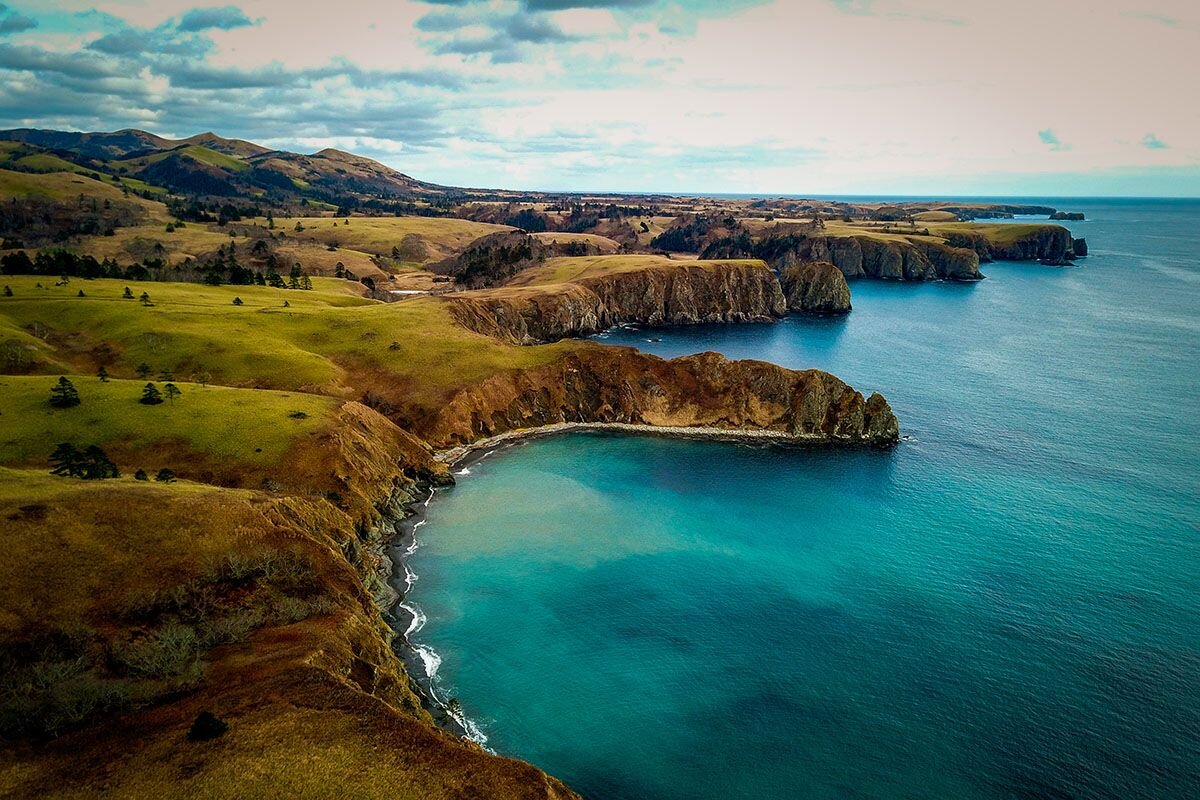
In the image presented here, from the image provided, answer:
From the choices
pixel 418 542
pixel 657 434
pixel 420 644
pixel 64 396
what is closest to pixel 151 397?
pixel 64 396

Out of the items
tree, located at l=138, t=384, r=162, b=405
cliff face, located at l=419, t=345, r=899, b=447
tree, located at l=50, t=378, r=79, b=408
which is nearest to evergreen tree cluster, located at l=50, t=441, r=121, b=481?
tree, located at l=50, t=378, r=79, b=408

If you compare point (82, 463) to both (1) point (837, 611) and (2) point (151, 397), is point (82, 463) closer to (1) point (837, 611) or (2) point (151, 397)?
(2) point (151, 397)

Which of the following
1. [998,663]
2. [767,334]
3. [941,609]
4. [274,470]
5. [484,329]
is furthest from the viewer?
[767,334]

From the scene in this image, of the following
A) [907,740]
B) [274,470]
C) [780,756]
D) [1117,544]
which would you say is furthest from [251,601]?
[1117,544]

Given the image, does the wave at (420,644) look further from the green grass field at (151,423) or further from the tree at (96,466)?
the tree at (96,466)

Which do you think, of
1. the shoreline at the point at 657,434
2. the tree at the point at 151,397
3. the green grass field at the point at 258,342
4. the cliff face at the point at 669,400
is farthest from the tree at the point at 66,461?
the shoreline at the point at 657,434

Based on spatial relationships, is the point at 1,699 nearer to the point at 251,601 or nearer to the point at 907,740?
the point at 251,601
